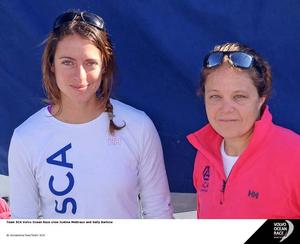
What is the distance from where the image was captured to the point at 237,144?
1752 millimetres

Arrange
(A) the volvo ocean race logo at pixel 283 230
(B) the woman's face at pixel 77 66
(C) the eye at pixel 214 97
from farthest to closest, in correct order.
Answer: (B) the woman's face at pixel 77 66 < (C) the eye at pixel 214 97 < (A) the volvo ocean race logo at pixel 283 230

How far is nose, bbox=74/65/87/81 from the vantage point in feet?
5.92

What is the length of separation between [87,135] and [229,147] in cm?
52

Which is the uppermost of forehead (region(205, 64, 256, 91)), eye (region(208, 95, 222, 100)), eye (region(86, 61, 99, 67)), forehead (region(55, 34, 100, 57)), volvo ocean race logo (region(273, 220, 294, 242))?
forehead (region(55, 34, 100, 57))

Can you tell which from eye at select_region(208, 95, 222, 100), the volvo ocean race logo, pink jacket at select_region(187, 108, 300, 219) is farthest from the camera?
eye at select_region(208, 95, 222, 100)

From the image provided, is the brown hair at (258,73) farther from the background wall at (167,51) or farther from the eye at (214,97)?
the background wall at (167,51)

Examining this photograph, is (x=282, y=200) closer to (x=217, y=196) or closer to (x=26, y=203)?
(x=217, y=196)

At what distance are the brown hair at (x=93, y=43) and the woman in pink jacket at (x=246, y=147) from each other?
374 mm

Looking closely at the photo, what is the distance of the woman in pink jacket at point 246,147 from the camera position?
1.60 meters

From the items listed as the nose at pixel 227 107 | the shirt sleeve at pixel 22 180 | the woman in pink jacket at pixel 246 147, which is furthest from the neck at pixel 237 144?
the shirt sleeve at pixel 22 180

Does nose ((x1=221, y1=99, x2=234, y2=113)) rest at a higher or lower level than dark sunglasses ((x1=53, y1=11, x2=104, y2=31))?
lower

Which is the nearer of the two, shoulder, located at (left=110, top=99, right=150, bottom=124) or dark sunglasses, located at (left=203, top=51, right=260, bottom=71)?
dark sunglasses, located at (left=203, top=51, right=260, bottom=71)

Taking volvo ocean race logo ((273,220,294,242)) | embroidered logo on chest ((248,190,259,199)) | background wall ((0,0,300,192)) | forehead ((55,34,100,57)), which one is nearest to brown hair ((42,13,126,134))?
forehead ((55,34,100,57))

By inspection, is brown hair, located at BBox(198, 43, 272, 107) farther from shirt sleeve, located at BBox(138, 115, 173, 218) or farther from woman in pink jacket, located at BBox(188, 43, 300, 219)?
shirt sleeve, located at BBox(138, 115, 173, 218)
